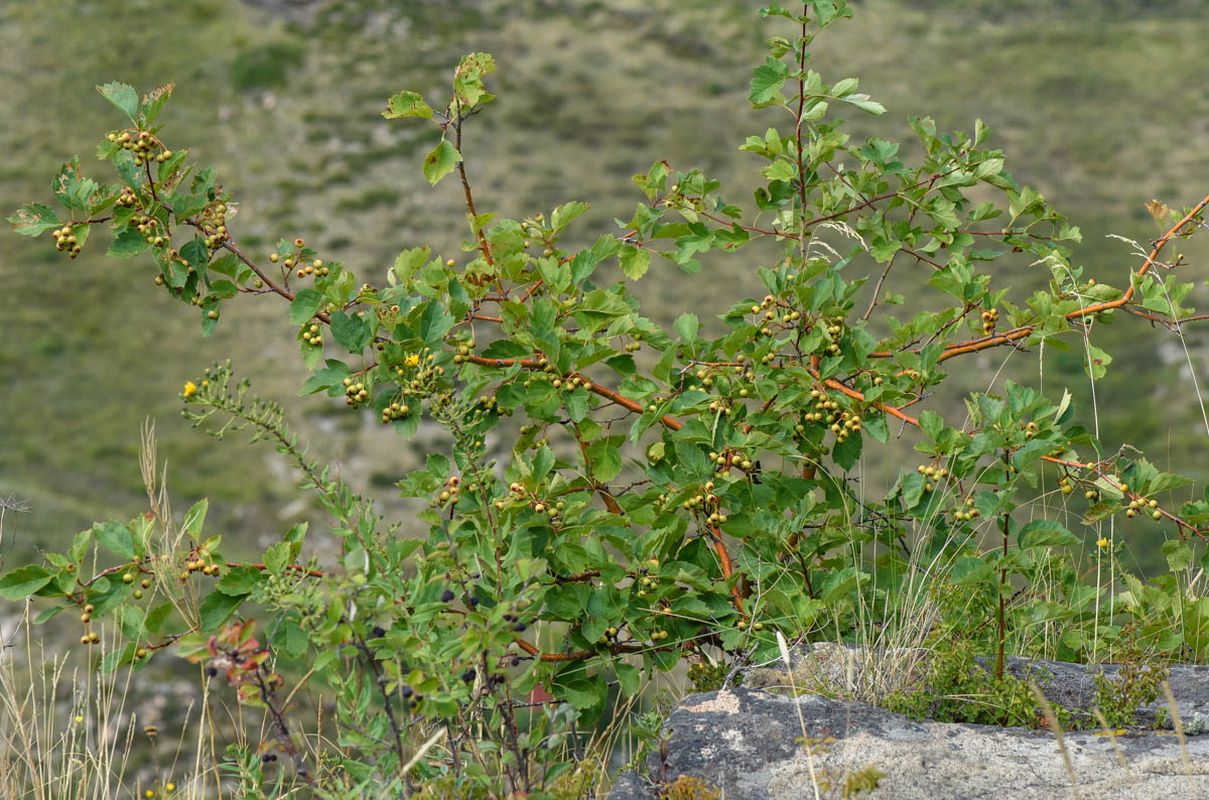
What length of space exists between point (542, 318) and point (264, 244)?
45.5ft

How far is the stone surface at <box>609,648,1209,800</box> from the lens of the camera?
215cm

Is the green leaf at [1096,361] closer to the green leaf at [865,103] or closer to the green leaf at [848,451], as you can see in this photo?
the green leaf at [848,451]

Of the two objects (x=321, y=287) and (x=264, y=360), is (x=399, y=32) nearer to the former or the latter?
(x=264, y=360)

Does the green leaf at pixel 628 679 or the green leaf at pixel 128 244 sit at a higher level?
the green leaf at pixel 128 244

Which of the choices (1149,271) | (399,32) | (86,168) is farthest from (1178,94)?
(1149,271)

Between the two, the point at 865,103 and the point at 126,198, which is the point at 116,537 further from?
the point at 865,103

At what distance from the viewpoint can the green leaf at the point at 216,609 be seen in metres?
2.63

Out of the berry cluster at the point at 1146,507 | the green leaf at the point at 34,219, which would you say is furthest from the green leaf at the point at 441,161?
the berry cluster at the point at 1146,507

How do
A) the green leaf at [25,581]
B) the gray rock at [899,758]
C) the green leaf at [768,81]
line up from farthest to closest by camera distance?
1. the green leaf at [768,81]
2. the green leaf at [25,581]
3. the gray rock at [899,758]

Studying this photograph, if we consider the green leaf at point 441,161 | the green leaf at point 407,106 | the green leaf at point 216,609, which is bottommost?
the green leaf at point 216,609

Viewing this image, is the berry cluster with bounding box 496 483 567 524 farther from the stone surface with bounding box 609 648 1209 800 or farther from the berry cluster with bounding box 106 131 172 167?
the berry cluster with bounding box 106 131 172 167

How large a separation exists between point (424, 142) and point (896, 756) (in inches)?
663

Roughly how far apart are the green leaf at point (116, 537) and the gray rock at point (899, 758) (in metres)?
1.14

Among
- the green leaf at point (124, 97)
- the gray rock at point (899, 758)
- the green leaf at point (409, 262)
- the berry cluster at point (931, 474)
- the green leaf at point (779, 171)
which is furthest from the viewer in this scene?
the green leaf at point (779, 171)
